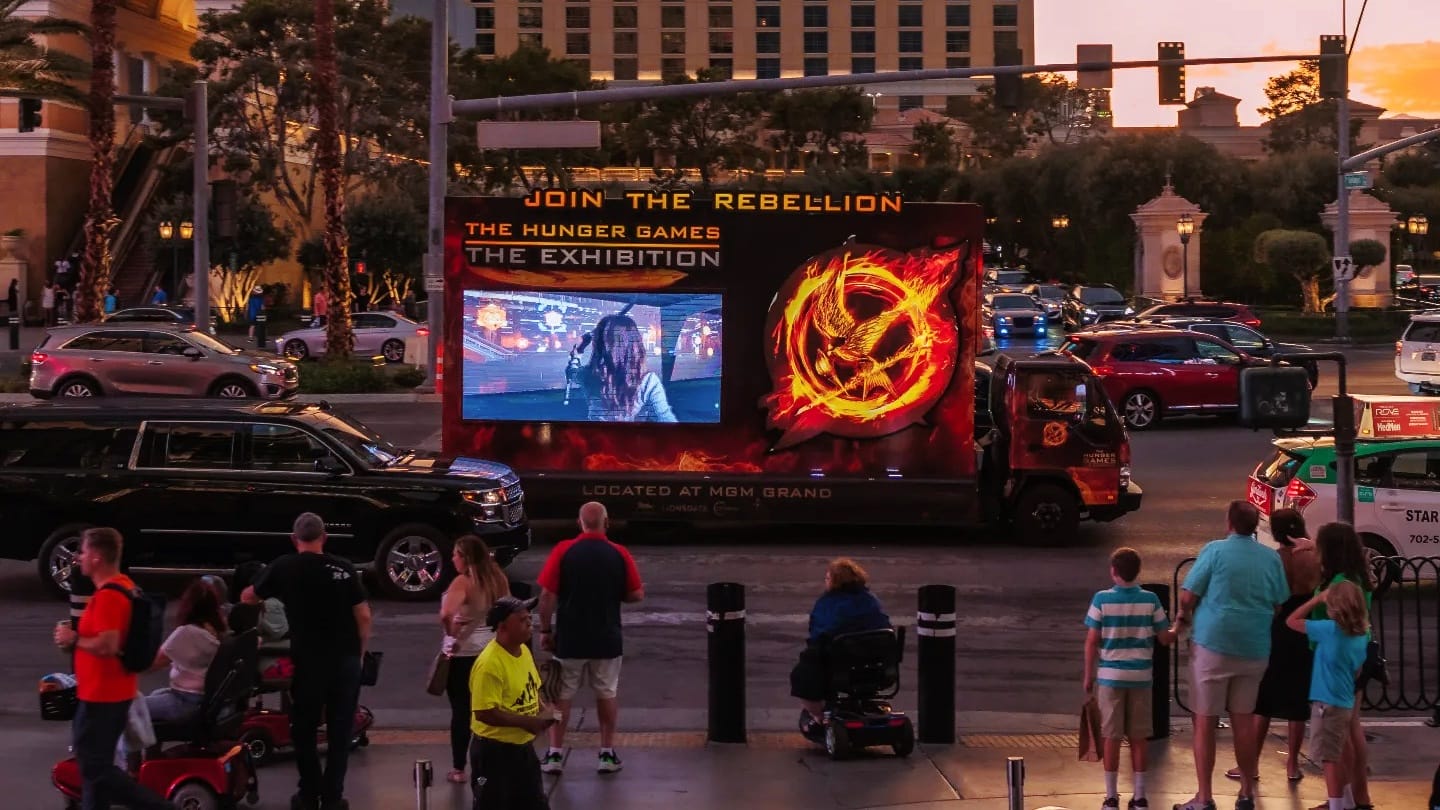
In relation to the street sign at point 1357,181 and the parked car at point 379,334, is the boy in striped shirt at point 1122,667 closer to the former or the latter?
the parked car at point 379,334

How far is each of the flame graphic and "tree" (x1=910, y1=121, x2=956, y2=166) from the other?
247ft

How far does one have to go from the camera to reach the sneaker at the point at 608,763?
9992 millimetres

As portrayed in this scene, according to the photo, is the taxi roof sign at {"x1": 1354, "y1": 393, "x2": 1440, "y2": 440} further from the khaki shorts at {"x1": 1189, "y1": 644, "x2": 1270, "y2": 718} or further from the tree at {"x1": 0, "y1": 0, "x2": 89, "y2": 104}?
the tree at {"x1": 0, "y1": 0, "x2": 89, "y2": 104}

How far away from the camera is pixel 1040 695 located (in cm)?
1242

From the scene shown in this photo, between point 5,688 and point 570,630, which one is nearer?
point 570,630

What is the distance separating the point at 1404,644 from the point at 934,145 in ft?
270

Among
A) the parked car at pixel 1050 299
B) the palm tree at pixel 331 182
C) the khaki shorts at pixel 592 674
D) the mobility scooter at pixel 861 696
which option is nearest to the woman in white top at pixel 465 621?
the khaki shorts at pixel 592 674

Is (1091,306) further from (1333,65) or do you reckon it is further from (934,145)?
(934,145)

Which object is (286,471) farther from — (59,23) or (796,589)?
(59,23)

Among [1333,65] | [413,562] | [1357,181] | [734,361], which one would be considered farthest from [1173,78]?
[413,562]

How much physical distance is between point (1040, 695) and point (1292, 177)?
6368 cm

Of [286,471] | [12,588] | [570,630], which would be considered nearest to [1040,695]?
[570,630]

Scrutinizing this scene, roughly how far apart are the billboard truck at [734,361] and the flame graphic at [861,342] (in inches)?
0.7

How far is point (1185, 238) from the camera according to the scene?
189 feet
